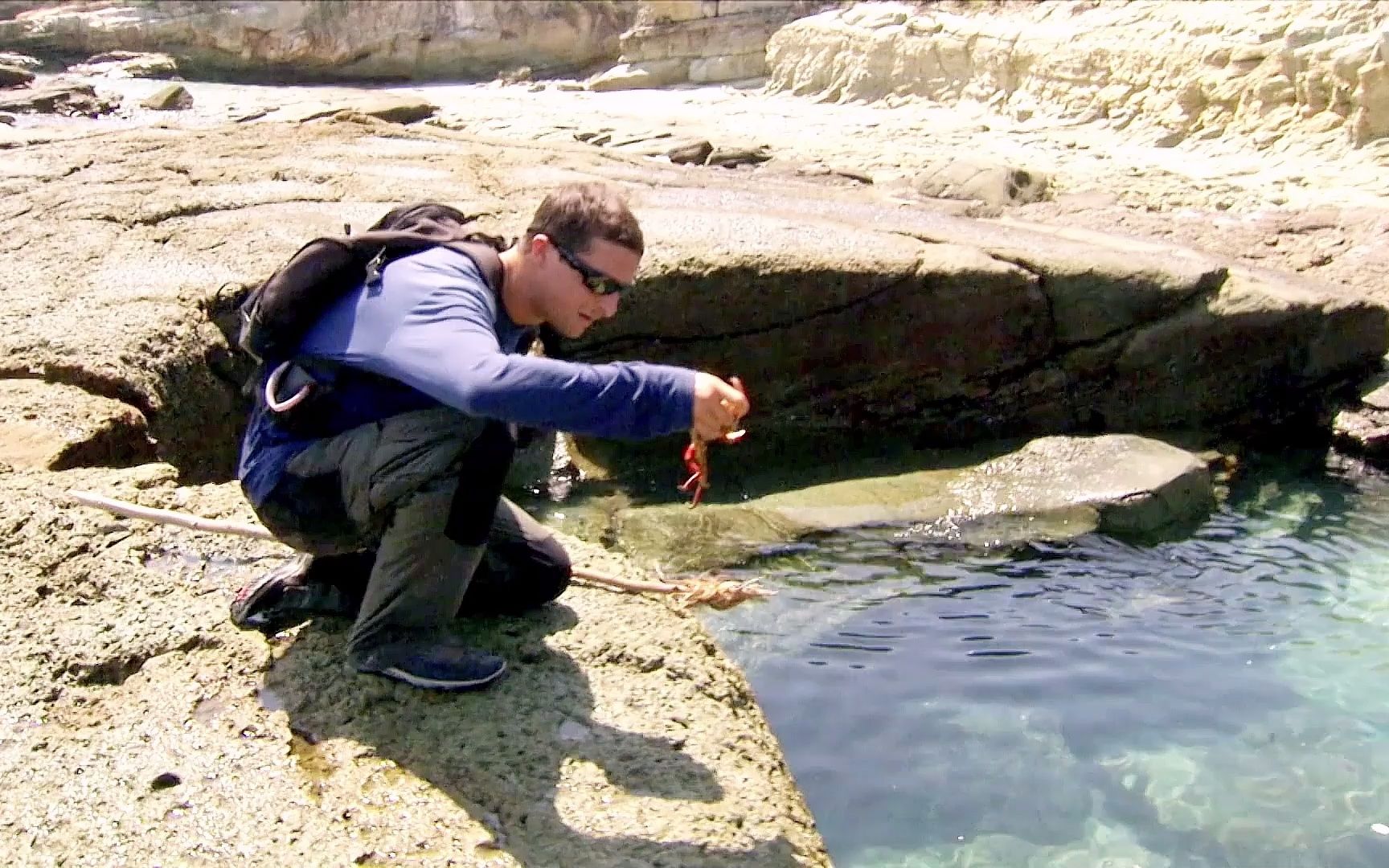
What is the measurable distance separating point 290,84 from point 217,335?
65.4 ft

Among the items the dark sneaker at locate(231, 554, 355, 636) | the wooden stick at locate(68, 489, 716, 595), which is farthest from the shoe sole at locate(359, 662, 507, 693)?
the wooden stick at locate(68, 489, 716, 595)

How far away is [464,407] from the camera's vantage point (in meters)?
2.05

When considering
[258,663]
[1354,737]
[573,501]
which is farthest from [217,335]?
[1354,737]

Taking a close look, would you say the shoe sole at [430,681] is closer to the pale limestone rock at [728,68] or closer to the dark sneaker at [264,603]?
the dark sneaker at [264,603]

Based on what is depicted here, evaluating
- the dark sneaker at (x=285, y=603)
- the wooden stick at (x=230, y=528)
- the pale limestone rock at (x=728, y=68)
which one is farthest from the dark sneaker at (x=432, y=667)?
the pale limestone rock at (x=728, y=68)

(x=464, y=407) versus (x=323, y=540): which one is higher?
(x=464, y=407)

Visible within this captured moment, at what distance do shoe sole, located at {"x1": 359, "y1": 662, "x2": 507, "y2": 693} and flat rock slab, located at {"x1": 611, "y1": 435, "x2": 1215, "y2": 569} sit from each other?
1.92 meters

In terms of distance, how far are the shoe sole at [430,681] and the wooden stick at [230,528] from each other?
0.51 meters

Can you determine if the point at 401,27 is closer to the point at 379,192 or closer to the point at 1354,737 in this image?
the point at 379,192

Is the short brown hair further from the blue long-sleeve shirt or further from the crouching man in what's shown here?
the blue long-sleeve shirt

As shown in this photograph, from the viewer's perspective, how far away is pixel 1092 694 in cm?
362

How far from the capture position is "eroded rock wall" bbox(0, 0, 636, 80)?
22.9 meters

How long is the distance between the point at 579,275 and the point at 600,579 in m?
0.84

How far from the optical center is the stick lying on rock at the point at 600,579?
2.89 m
